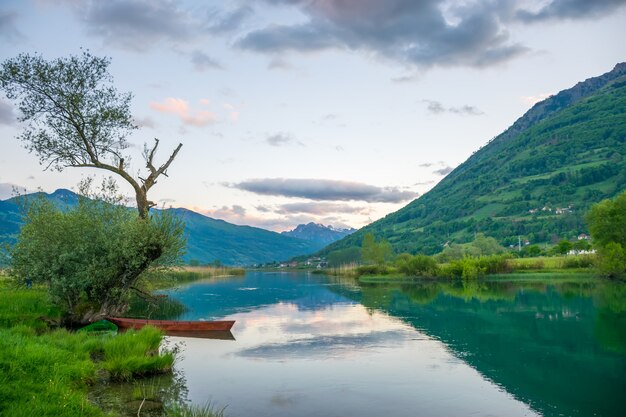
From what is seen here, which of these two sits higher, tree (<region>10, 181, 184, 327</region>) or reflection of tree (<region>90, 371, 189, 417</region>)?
tree (<region>10, 181, 184, 327</region>)

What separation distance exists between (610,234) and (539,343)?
72822 mm

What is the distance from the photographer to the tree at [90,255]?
31250 mm

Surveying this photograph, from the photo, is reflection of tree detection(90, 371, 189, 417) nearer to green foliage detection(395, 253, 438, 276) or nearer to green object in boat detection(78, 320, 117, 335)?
green object in boat detection(78, 320, 117, 335)

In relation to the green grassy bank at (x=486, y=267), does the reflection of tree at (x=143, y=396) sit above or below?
below

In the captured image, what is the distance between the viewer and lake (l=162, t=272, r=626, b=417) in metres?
19.5

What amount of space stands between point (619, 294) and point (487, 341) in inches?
1598

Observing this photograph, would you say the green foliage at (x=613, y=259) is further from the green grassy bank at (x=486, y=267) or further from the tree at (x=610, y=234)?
the green grassy bank at (x=486, y=267)

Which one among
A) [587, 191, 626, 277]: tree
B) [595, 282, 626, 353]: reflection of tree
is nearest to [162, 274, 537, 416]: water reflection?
[595, 282, 626, 353]: reflection of tree

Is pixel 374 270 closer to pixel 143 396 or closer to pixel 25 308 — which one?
pixel 25 308

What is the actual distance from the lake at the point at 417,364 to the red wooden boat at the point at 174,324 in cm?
95

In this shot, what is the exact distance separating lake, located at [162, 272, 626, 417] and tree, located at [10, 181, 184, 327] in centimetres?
588

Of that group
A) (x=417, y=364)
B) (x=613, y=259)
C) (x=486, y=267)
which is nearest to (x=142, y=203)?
(x=417, y=364)

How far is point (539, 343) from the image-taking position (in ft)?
107

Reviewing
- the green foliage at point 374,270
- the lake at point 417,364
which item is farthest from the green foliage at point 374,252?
the lake at point 417,364
